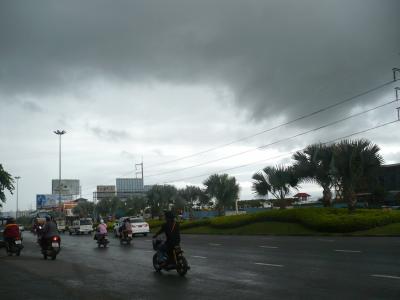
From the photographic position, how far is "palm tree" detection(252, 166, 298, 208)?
40.2m

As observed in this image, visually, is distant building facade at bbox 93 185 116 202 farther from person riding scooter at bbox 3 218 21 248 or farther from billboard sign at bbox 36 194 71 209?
person riding scooter at bbox 3 218 21 248

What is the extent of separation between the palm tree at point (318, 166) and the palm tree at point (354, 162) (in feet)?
3.53

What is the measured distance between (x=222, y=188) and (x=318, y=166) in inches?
631

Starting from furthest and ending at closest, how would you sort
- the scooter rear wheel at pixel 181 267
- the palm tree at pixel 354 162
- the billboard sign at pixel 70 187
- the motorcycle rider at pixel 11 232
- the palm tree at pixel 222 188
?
1. the billboard sign at pixel 70 187
2. the palm tree at pixel 222 188
3. the palm tree at pixel 354 162
4. the motorcycle rider at pixel 11 232
5. the scooter rear wheel at pixel 181 267

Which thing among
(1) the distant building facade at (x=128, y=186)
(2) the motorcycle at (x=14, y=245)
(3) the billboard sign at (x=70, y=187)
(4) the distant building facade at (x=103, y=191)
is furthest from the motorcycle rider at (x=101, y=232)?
(4) the distant building facade at (x=103, y=191)

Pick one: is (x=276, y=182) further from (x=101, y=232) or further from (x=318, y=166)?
(x=101, y=232)

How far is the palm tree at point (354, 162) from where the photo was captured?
3297 cm

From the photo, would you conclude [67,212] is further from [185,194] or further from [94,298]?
[94,298]

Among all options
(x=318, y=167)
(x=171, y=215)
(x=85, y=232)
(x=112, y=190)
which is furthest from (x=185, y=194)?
(x=112, y=190)

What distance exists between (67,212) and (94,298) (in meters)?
106

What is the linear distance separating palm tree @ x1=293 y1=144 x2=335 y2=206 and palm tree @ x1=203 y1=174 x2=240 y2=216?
44.0 ft

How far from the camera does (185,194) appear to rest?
6444 cm

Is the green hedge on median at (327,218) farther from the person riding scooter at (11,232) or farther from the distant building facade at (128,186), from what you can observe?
the distant building facade at (128,186)

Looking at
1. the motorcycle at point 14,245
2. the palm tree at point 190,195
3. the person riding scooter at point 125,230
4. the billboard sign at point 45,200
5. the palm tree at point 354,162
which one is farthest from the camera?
the billboard sign at point 45,200
